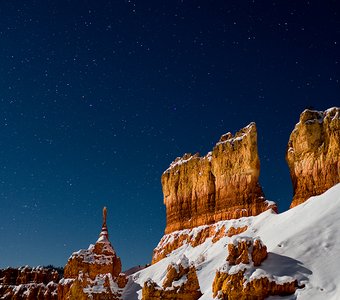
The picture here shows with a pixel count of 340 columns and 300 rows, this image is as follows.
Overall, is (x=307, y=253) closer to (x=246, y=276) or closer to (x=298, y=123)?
(x=246, y=276)

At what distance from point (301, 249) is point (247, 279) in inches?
293

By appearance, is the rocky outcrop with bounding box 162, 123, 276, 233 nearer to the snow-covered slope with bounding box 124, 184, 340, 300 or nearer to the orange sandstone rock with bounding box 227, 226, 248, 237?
the orange sandstone rock with bounding box 227, 226, 248, 237

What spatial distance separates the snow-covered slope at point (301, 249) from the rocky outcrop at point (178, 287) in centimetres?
121

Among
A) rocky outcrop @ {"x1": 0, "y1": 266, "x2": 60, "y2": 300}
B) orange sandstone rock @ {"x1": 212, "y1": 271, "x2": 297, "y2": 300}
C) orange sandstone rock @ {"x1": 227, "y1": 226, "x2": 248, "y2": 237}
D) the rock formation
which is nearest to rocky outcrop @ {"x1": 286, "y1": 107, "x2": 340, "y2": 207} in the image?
orange sandstone rock @ {"x1": 227, "y1": 226, "x2": 248, "y2": 237}

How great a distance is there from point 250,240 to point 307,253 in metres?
4.42

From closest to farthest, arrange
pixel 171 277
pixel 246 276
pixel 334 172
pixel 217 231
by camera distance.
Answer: pixel 246 276, pixel 171 277, pixel 334 172, pixel 217 231

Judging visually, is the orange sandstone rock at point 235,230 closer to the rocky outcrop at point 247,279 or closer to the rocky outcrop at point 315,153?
the rocky outcrop at point 315,153

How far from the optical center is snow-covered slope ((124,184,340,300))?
25.5 metres

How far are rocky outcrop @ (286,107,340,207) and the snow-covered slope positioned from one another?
538 cm

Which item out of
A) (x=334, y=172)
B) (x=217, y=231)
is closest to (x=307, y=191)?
(x=334, y=172)

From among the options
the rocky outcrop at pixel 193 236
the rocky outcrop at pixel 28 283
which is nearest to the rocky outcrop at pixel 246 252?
the rocky outcrop at pixel 193 236

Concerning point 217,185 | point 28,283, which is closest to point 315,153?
point 217,185

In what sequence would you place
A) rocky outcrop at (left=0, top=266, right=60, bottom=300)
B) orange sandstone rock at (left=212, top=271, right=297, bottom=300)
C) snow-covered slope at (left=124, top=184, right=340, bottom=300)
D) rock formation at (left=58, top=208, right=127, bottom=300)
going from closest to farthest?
orange sandstone rock at (left=212, top=271, right=297, bottom=300) < snow-covered slope at (left=124, top=184, right=340, bottom=300) < rock formation at (left=58, top=208, right=127, bottom=300) < rocky outcrop at (left=0, top=266, right=60, bottom=300)

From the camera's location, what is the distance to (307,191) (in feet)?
164
